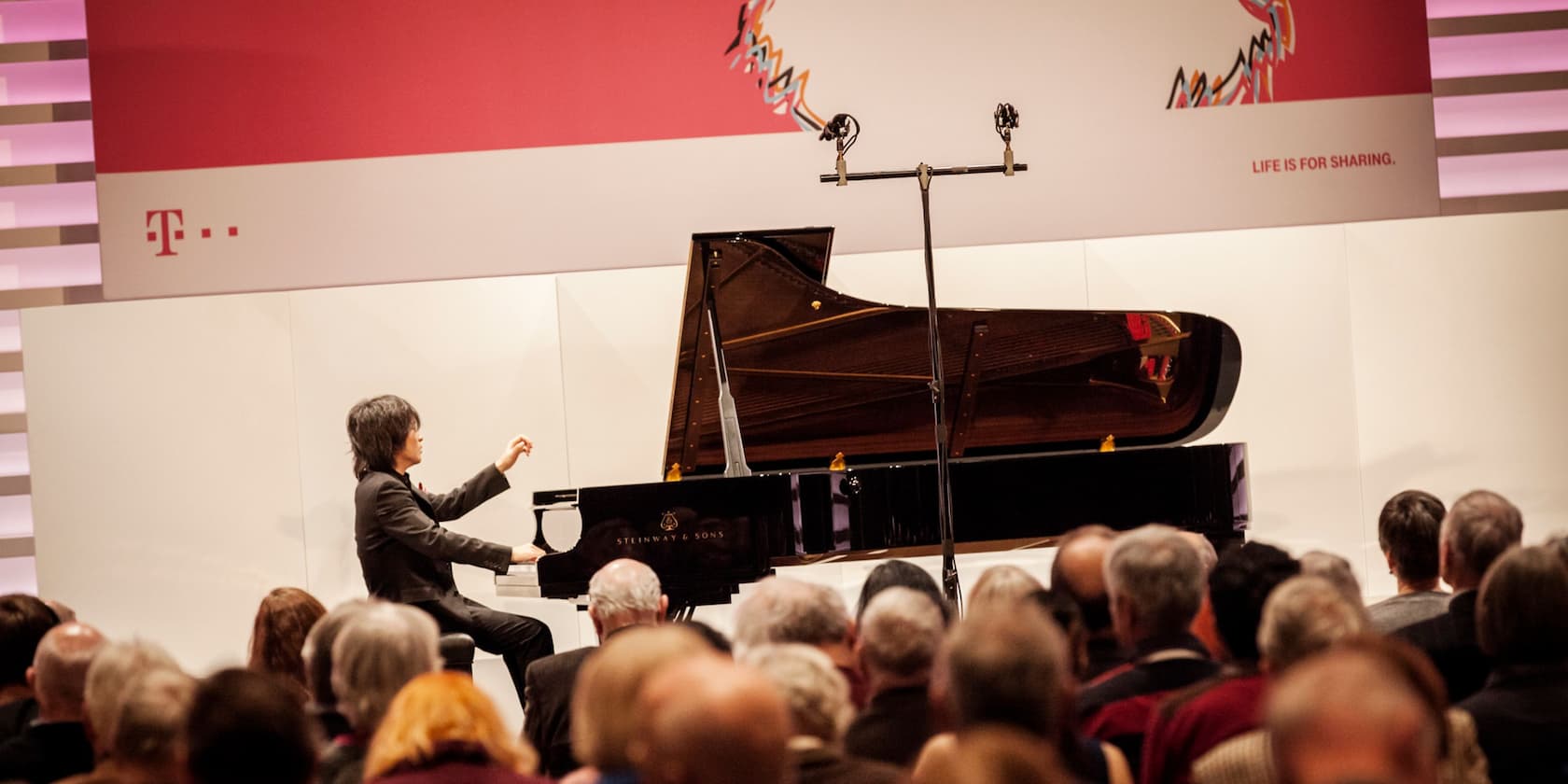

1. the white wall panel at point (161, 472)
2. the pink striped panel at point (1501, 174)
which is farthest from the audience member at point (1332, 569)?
the white wall panel at point (161, 472)

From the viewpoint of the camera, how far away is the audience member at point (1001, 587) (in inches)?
139

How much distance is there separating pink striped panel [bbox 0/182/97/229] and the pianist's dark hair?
3.02m

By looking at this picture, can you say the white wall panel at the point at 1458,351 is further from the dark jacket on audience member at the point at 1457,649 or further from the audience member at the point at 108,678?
the audience member at the point at 108,678

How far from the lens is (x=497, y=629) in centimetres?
576

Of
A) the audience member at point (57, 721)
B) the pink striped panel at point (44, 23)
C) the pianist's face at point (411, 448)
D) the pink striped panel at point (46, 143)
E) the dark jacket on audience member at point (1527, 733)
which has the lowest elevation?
the dark jacket on audience member at point (1527, 733)

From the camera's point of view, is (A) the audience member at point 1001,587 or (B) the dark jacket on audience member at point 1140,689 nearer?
(B) the dark jacket on audience member at point 1140,689

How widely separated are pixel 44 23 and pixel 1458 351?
8.03m

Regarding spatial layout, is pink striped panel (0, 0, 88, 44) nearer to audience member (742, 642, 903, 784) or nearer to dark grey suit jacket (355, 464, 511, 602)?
dark grey suit jacket (355, 464, 511, 602)

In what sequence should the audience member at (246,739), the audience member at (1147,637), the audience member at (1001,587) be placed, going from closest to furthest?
the audience member at (246,739) → the audience member at (1147,637) → the audience member at (1001,587)

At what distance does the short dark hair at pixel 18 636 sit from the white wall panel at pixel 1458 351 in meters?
6.73

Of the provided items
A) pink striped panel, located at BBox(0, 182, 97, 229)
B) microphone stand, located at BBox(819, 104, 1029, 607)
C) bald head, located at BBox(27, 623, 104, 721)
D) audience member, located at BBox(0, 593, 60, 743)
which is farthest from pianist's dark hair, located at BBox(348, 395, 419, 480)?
pink striped panel, located at BBox(0, 182, 97, 229)

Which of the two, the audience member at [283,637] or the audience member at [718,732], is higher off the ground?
A: the audience member at [718,732]

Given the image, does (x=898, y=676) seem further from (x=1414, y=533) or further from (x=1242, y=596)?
(x=1414, y=533)

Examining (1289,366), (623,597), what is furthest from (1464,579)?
(1289,366)
